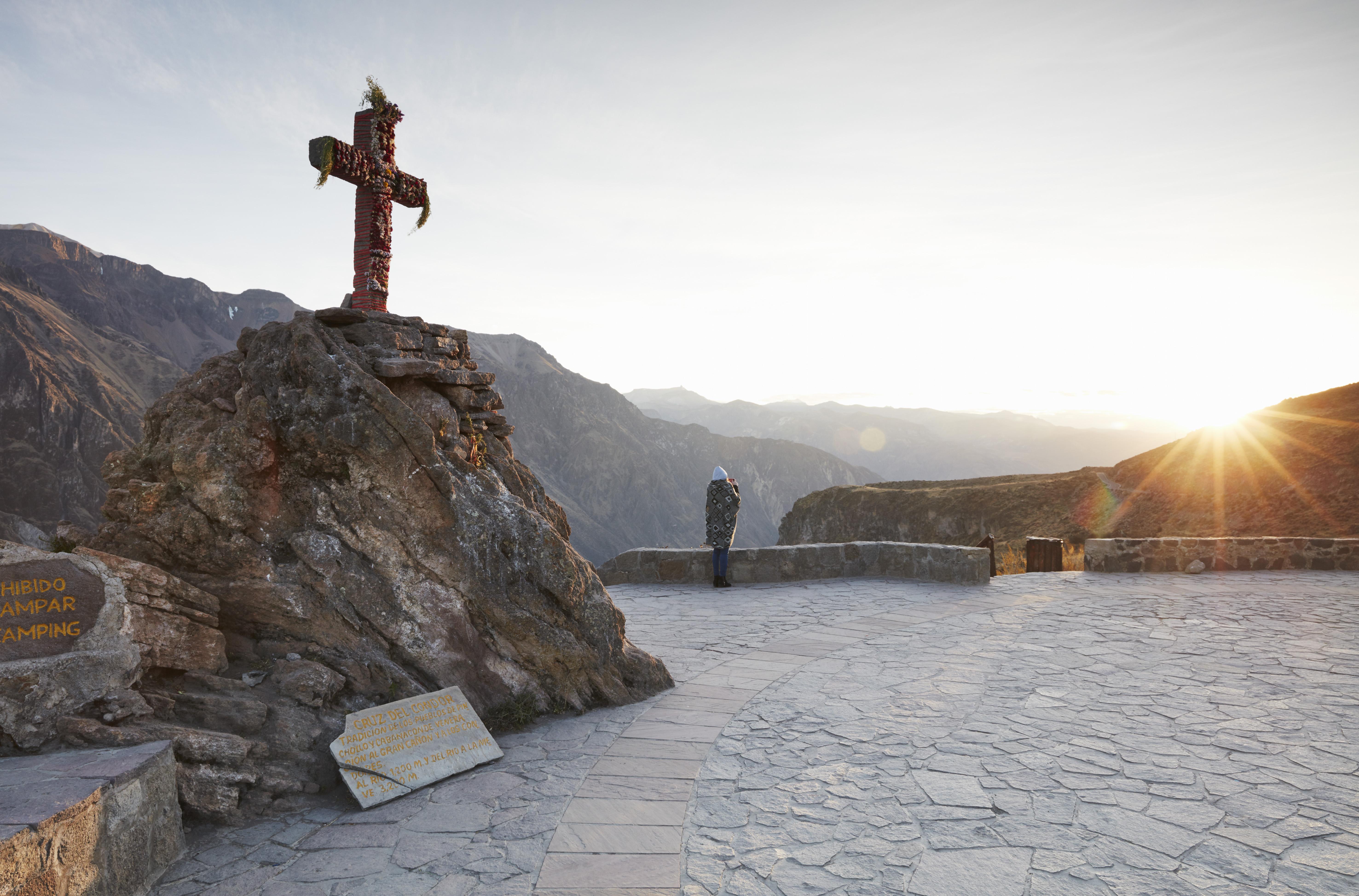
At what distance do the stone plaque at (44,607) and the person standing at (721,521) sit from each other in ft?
28.2

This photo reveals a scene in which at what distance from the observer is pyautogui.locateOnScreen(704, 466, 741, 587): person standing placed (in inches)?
464

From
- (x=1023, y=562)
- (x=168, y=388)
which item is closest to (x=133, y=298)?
(x=168, y=388)

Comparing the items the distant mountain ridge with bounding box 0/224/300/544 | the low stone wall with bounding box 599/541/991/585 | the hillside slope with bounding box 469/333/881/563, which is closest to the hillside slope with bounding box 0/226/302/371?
the distant mountain ridge with bounding box 0/224/300/544

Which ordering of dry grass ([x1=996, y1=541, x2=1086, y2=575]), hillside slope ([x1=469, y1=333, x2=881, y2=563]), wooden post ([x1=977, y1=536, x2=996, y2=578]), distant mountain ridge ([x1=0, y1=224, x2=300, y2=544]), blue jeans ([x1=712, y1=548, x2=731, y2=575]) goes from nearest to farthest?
1. blue jeans ([x1=712, y1=548, x2=731, y2=575])
2. wooden post ([x1=977, y1=536, x2=996, y2=578])
3. dry grass ([x1=996, y1=541, x2=1086, y2=575])
4. distant mountain ridge ([x1=0, y1=224, x2=300, y2=544])
5. hillside slope ([x1=469, y1=333, x2=881, y2=563])

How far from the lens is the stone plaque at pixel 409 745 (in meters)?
4.26

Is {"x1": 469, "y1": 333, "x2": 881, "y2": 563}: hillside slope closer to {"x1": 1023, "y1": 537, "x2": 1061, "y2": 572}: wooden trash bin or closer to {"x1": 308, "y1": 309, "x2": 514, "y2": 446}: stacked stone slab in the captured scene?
{"x1": 1023, "y1": 537, "x2": 1061, "y2": 572}: wooden trash bin

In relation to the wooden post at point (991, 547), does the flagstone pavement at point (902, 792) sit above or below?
below

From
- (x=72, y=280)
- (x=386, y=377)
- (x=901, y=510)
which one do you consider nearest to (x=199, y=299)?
(x=72, y=280)

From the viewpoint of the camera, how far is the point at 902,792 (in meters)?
4.31

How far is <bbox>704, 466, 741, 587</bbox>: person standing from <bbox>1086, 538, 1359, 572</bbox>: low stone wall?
601 cm

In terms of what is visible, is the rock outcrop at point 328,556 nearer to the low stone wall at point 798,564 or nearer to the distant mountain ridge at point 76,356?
the low stone wall at point 798,564

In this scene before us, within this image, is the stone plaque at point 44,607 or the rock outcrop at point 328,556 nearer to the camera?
the stone plaque at point 44,607

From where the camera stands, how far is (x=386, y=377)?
5688 millimetres

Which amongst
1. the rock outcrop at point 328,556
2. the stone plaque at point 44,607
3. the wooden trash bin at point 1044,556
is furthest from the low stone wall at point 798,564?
the stone plaque at point 44,607
